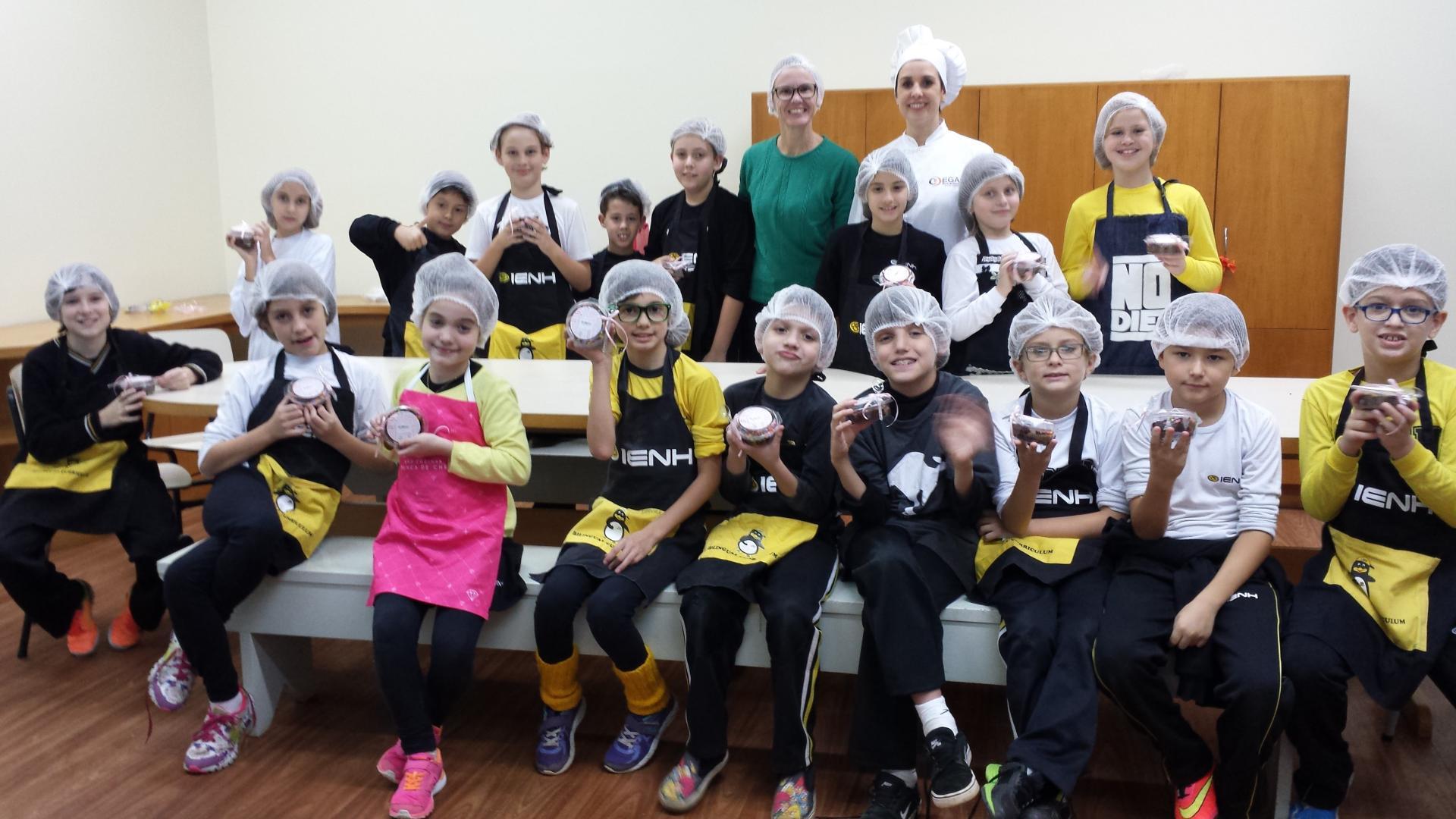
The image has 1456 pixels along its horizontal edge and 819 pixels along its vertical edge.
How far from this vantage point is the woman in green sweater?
4129mm

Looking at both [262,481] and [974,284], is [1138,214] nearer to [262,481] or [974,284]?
[974,284]

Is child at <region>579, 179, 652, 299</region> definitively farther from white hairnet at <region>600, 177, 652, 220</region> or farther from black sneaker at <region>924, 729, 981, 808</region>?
black sneaker at <region>924, 729, 981, 808</region>

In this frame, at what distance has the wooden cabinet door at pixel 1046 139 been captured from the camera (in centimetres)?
593

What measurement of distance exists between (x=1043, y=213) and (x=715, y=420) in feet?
12.4

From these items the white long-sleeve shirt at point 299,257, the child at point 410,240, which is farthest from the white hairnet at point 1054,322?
the white long-sleeve shirt at point 299,257

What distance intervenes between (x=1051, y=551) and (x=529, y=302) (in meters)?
2.43

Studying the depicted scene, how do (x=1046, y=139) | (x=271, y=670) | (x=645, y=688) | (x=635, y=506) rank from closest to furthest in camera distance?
(x=645, y=688)
(x=635, y=506)
(x=271, y=670)
(x=1046, y=139)

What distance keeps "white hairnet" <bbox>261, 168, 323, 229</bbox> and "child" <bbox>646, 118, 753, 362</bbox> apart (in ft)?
4.72

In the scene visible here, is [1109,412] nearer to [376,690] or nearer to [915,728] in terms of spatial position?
[915,728]

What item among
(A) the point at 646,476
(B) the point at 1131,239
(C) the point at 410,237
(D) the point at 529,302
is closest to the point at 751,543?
(A) the point at 646,476

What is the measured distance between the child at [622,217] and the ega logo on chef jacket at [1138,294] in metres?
1.75

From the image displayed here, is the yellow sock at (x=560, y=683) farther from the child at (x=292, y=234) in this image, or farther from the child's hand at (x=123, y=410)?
the child at (x=292, y=234)

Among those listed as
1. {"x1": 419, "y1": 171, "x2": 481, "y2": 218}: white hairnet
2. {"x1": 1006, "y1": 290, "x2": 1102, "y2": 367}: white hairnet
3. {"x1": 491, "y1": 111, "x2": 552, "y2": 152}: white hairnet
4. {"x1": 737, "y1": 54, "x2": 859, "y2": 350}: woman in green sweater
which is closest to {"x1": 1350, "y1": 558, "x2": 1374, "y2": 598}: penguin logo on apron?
{"x1": 1006, "y1": 290, "x2": 1102, "y2": 367}: white hairnet

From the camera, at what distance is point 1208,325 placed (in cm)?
260
